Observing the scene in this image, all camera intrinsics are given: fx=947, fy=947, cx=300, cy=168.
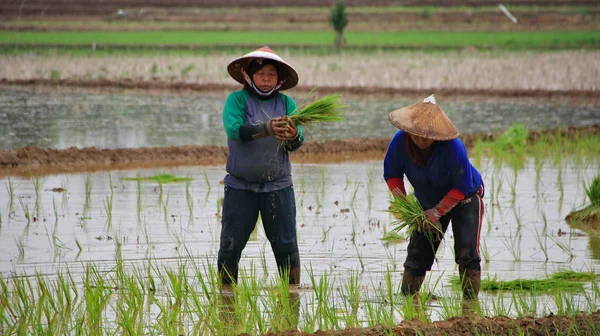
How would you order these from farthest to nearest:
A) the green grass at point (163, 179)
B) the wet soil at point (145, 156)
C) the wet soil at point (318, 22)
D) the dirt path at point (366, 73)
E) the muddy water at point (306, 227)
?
the wet soil at point (318, 22)
the dirt path at point (366, 73)
the wet soil at point (145, 156)
the green grass at point (163, 179)
the muddy water at point (306, 227)

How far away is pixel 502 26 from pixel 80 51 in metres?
24.6

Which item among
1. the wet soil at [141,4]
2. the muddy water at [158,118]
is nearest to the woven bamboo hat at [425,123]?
the muddy water at [158,118]

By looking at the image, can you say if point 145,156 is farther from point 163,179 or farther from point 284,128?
point 284,128

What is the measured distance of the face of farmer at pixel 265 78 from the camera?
17.2 feet

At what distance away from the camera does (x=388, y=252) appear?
6.70 metres

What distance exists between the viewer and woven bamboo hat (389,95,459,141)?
4.88 m

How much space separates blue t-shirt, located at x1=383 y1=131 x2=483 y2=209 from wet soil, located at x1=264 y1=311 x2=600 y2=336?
0.92 meters

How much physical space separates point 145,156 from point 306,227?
428cm

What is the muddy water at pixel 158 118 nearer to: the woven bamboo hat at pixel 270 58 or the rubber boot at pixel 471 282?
the woven bamboo hat at pixel 270 58

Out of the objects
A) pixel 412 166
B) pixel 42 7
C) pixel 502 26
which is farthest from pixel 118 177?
pixel 42 7

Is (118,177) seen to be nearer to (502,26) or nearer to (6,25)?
(6,25)

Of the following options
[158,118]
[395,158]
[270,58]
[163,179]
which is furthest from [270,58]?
[158,118]

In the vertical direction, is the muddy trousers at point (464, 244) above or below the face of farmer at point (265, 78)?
below

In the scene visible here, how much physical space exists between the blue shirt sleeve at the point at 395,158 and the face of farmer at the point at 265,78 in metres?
0.75
